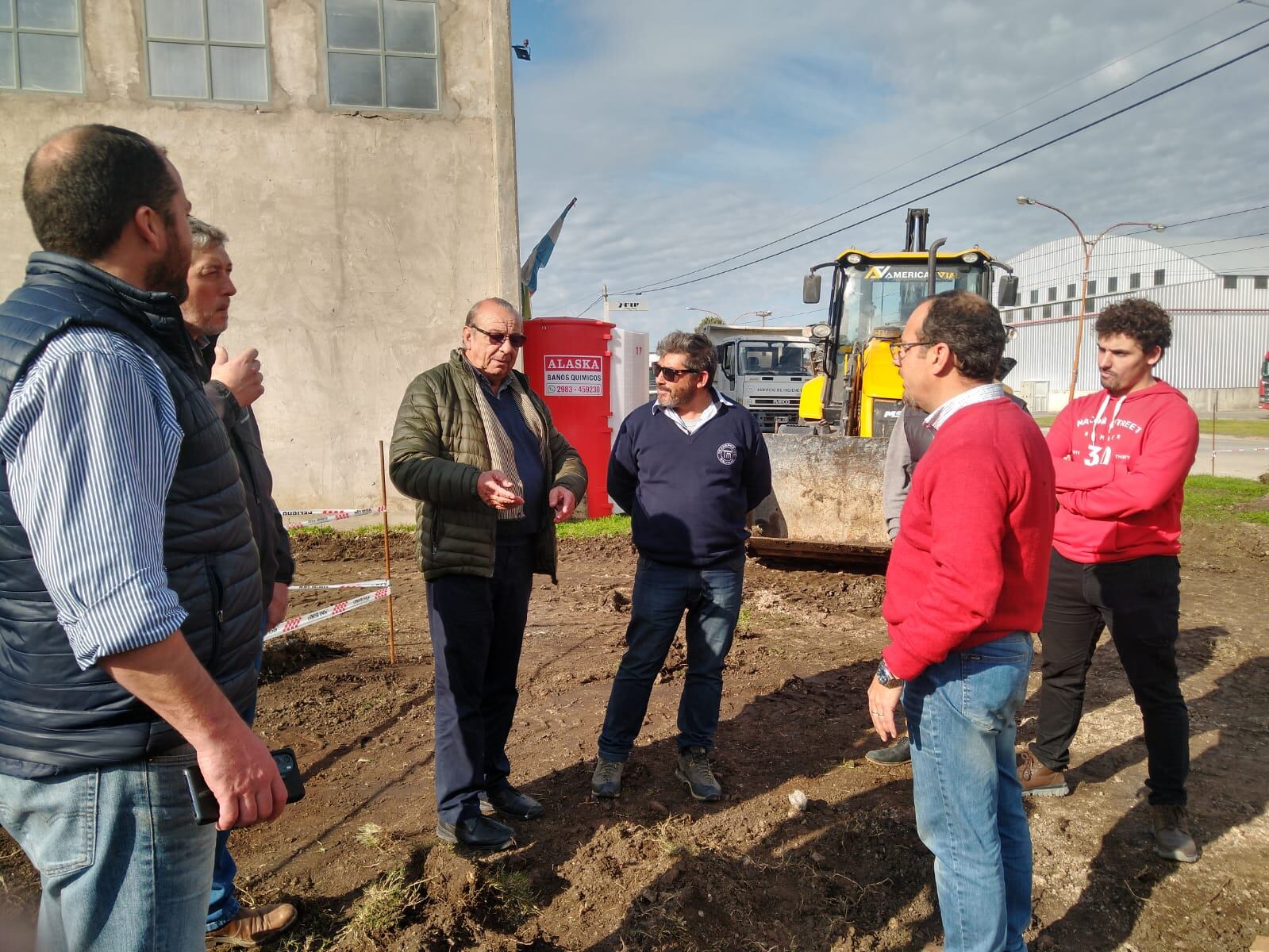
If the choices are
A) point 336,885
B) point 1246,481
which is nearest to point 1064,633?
point 336,885

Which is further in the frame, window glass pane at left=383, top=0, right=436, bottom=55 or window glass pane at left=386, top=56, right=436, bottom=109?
window glass pane at left=386, top=56, right=436, bottom=109

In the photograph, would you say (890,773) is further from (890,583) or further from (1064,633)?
(890,583)

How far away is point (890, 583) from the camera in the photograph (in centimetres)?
245

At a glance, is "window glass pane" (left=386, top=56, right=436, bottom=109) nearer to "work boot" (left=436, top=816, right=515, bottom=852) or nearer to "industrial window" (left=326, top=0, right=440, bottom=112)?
"industrial window" (left=326, top=0, right=440, bottom=112)

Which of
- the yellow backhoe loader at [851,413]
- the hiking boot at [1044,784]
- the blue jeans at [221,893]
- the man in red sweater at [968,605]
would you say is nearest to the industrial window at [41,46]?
the yellow backhoe loader at [851,413]

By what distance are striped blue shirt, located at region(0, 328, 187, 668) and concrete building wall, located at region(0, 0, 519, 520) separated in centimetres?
900

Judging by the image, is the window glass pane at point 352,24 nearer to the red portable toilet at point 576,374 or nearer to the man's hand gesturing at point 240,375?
the red portable toilet at point 576,374

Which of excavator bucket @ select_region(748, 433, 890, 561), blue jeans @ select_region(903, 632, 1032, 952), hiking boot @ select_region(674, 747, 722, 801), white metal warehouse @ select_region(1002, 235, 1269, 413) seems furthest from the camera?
white metal warehouse @ select_region(1002, 235, 1269, 413)

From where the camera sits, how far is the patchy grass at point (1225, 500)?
10531mm

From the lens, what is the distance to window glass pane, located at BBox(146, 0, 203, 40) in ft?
31.3

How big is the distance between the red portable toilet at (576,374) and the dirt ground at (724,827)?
16.3 ft

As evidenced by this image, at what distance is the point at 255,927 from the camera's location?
8.85 feet

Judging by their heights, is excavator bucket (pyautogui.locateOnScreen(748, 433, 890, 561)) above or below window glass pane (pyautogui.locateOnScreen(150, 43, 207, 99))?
below

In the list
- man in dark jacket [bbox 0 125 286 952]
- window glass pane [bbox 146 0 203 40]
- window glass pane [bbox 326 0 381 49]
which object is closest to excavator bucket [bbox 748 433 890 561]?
man in dark jacket [bbox 0 125 286 952]
